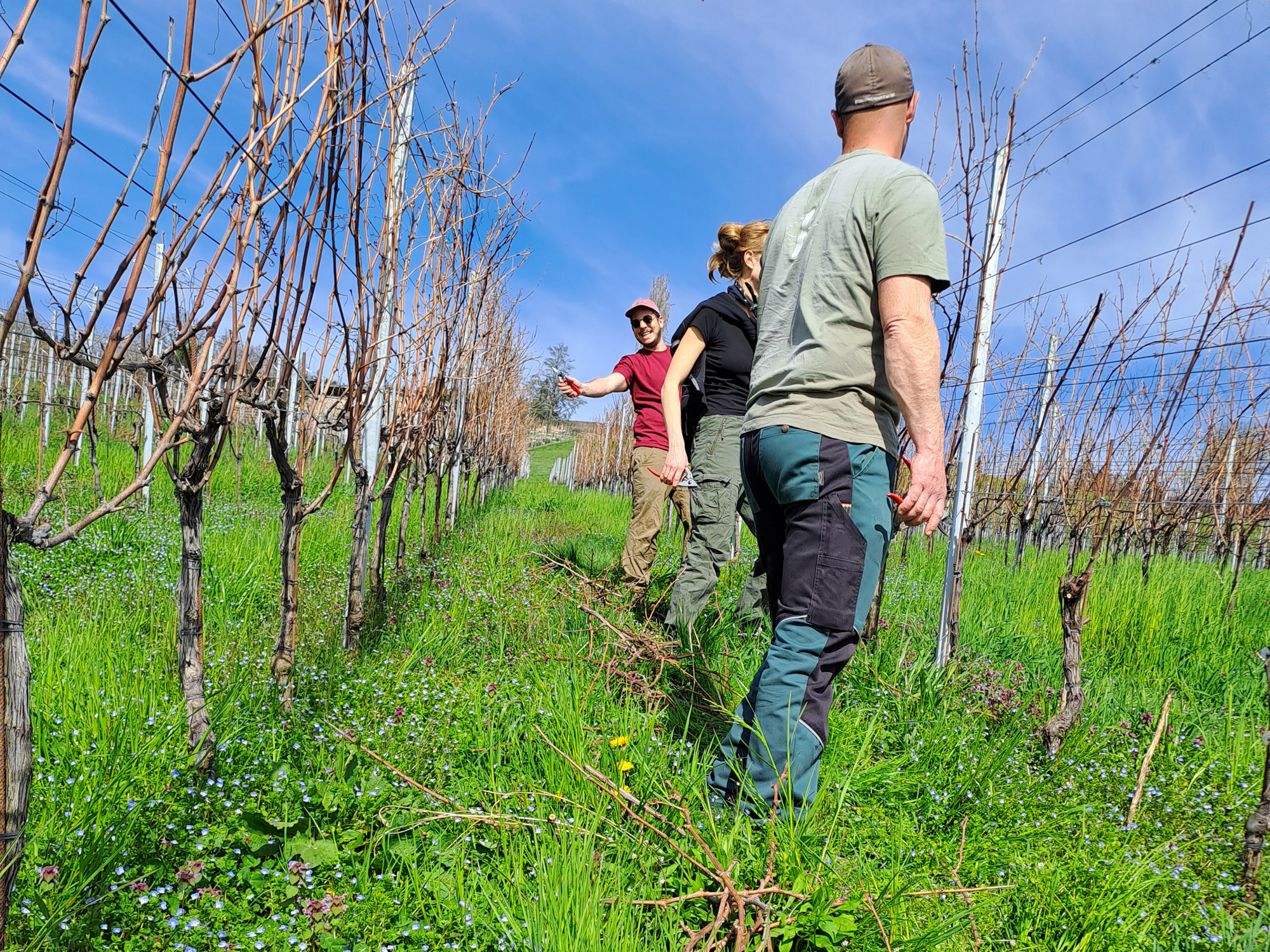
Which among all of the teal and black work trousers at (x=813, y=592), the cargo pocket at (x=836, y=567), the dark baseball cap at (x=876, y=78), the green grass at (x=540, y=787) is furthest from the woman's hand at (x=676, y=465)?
the dark baseball cap at (x=876, y=78)

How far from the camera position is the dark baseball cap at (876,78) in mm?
1607

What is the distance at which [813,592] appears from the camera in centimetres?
150

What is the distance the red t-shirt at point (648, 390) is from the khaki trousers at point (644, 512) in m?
0.09

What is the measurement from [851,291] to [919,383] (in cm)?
27

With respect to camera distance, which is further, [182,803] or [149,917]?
[182,803]

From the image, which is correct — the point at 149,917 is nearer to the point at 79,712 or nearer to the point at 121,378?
the point at 79,712

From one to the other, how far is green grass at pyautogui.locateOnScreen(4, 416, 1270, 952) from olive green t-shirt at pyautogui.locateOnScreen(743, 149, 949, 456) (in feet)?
3.06

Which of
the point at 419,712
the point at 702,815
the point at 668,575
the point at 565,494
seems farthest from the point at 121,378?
the point at 702,815

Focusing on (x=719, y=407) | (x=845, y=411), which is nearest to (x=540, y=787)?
(x=845, y=411)

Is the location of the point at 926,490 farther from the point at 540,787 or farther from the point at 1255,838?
the point at 1255,838

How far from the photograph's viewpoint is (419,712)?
2.34 m

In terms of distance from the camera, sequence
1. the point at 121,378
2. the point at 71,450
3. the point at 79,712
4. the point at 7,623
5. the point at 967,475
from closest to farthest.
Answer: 1. the point at 7,623
2. the point at 71,450
3. the point at 79,712
4. the point at 967,475
5. the point at 121,378

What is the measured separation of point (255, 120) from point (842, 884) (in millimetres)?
2209

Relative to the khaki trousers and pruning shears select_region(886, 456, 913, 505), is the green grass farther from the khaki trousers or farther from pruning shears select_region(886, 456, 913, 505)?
pruning shears select_region(886, 456, 913, 505)
